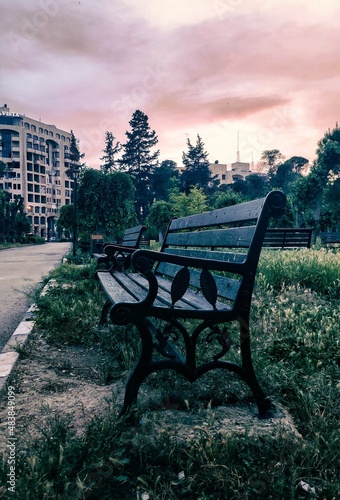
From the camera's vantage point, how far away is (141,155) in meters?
63.5

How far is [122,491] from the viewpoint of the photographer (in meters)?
1.57

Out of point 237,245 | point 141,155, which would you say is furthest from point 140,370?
point 141,155

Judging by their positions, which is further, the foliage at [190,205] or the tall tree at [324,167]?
the foliage at [190,205]

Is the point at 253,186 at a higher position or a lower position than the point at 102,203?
higher

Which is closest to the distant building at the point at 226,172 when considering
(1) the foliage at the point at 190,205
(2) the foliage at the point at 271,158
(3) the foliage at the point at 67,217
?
(2) the foliage at the point at 271,158

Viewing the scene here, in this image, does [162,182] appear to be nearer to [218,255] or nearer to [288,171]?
[288,171]

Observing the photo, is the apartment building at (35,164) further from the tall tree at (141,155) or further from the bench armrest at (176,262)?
the bench armrest at (176,262)

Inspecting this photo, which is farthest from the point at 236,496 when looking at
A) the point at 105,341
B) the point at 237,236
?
the point at 105,341

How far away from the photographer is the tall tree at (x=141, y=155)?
63.0 metres

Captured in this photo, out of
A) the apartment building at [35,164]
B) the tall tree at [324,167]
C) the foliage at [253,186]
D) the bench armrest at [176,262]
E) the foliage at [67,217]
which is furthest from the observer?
the apartment building at [35,164]

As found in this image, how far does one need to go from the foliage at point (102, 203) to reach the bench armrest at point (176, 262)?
20.2m

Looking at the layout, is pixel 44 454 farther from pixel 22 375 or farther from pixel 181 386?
pixel 22 375

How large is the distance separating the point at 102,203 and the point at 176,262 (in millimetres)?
20345

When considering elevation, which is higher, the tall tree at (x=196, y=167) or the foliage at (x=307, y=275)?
the tall tree at (x=196, y=167)
